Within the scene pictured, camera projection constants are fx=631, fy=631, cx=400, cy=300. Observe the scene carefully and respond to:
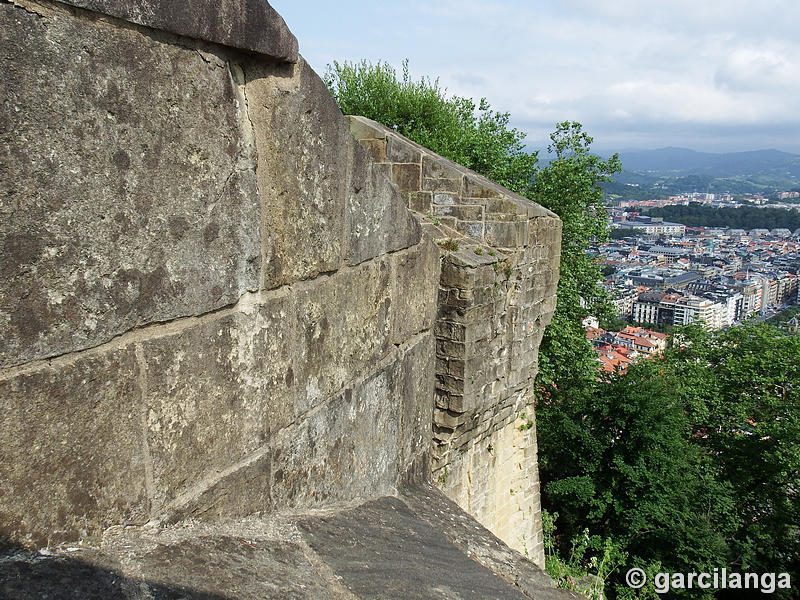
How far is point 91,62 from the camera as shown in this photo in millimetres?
1473

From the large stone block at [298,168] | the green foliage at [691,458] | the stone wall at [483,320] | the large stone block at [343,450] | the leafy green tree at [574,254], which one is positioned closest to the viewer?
the large stone block at [298,168]

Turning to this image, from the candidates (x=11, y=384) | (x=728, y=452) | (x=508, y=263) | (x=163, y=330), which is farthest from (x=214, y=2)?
(x=728, y=452)

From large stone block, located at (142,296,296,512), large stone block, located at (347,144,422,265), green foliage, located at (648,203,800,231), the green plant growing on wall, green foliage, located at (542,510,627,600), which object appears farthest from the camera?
green foliage, located at (648,203,800,231)

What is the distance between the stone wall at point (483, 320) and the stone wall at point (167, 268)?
1.96 meters

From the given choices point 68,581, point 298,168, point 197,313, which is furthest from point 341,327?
point 68,581

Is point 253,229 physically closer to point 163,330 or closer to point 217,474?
point 163,330

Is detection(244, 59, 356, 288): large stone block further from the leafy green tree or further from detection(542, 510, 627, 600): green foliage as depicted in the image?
the leafy green tree

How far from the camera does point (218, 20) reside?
1.82 meters

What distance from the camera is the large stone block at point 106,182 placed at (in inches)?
53.2

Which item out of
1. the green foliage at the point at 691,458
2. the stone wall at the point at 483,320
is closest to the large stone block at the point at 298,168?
the stone wall at the point at 483,320

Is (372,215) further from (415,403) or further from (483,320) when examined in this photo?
(483,320)

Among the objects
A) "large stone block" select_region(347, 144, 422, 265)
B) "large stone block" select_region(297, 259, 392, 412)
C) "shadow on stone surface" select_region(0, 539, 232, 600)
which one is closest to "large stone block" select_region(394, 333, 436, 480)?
"large stone block" select_region(297, 259, 392, 412)

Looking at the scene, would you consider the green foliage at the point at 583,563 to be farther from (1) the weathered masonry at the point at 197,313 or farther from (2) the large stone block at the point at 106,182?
(2) the large stone block at the point at 106,182

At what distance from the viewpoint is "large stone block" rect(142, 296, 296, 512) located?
1.80 metres
